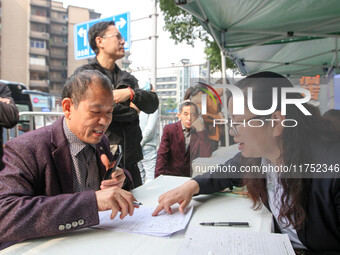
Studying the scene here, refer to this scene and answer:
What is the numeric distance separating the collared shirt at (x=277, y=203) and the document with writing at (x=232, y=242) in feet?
0.84

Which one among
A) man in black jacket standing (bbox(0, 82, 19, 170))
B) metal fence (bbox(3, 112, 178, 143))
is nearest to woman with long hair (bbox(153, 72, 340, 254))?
man in black jacket standing (bbox(0, 82, 19, 170))

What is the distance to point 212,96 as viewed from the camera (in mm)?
1970

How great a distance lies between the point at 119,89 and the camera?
71.5 inches

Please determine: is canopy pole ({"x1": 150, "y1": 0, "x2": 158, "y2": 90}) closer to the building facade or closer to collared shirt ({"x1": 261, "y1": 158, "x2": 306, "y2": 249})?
collared shirt ({"x1": 261, "y1": 158, "x2": 306, "y2": 249})

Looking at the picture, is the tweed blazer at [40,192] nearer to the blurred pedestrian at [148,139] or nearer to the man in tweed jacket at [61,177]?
the man in tweed jacket at [61,177]

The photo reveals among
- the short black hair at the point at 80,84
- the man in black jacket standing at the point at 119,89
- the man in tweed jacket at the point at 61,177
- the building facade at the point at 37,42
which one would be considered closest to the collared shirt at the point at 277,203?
the man in tweed jacket at the point at 61,177

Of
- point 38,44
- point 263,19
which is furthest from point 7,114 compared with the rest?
point 38,44

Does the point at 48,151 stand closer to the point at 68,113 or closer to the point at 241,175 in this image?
the point at 68,113

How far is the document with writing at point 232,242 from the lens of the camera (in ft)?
2.60

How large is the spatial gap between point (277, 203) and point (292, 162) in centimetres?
20

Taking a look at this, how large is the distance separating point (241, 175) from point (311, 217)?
47 centimetres

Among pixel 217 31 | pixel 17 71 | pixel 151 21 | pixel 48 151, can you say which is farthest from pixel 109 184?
pixel 17 71

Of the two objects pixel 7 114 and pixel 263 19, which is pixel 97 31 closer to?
pixel 7 114

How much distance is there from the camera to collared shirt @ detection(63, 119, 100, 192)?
44.9 inches
